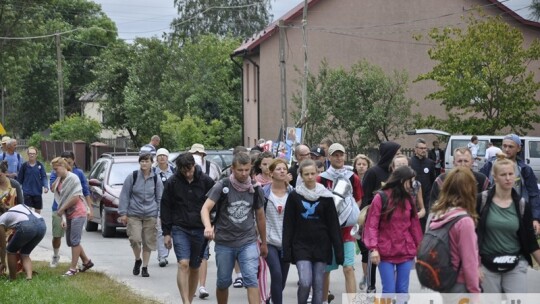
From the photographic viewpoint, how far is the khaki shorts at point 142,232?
14.9 metres

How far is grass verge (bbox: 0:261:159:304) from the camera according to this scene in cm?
1195

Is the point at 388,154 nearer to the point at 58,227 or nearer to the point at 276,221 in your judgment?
the point at 276,221

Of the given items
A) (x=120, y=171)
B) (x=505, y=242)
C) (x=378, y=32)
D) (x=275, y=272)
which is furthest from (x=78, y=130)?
(x=505, y=242)

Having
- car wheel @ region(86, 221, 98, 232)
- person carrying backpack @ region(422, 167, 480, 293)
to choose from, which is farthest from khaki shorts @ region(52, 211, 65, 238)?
person carrying backpack @ region(422, 167, 480, 293)

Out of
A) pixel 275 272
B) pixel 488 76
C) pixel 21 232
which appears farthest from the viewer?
pixel 488 76

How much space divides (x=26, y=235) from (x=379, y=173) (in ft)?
15.3

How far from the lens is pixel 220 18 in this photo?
77500 millimetres

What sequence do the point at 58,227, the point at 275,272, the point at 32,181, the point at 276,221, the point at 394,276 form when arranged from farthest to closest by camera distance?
the point at 32,181
the point at 58,227
the point at 276,221
the point at 275,272
the point at 394,276

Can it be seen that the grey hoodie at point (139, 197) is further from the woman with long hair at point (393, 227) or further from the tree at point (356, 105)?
the tree at point (356, 105)

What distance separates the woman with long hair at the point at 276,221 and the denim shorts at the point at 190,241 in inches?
A: 35.8

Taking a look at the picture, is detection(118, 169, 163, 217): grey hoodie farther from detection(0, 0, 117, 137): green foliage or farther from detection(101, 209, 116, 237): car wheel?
detection(0, 0, 117, 137): green foliage

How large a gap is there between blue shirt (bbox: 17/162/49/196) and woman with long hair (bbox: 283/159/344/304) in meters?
10.9

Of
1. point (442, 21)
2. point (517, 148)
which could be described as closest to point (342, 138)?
point (442, 21)

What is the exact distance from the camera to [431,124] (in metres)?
38.5
